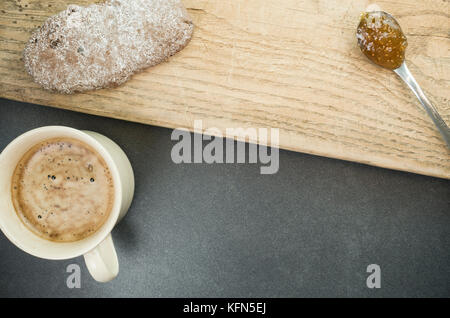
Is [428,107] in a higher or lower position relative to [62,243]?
higher

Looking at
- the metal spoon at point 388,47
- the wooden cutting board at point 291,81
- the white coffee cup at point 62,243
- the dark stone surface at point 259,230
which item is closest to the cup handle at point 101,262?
the white coffee cup at point 62,243

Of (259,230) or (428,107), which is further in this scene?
(259,230)

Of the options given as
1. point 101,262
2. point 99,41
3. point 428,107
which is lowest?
point 101,262

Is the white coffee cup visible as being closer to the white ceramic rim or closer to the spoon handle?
the white ceramic rim

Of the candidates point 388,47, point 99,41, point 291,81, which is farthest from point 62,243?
point 388,47

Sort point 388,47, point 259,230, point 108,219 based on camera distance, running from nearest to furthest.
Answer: point 108,219, point 388,47, point 259,230

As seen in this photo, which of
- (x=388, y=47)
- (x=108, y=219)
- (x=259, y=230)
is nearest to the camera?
(x=108, y=219)

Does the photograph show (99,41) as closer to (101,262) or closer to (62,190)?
(62,190)
